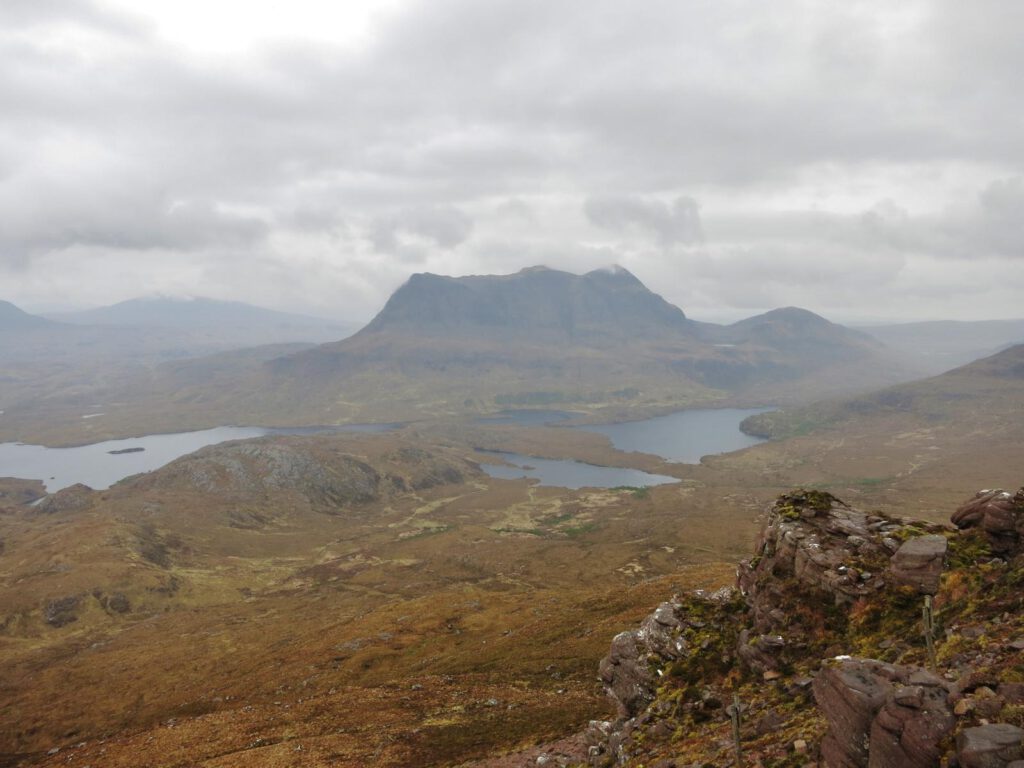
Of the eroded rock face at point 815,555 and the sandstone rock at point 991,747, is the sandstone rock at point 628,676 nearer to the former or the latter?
Result: the eroded rock face at point 815,555

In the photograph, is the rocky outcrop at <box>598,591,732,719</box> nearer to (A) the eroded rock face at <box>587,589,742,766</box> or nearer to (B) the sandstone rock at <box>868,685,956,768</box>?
(A) the eroded rock face at <box>587,589,742,766</box>

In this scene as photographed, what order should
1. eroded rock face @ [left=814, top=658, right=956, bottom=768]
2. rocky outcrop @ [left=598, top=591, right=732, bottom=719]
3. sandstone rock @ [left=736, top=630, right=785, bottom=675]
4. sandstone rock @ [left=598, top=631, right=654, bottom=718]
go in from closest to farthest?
eroded rock face @ [left=814, top=658, right=956, bottom=768] < sandstone rock @ [left=736, top=630, right=785, bottom=675] < sandstone rock @ [left=598, top=631, right=654, bottom=718] < rocky outcrop @ [left=598, top=591, right=732, bottom=719]

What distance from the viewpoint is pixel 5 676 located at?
8406 cm

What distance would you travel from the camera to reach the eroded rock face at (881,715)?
12.6 metres

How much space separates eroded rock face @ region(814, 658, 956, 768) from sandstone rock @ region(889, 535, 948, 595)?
9.91 metres

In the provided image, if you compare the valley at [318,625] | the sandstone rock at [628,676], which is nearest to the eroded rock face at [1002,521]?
the valley at [318,625]

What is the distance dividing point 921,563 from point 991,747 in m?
13.6

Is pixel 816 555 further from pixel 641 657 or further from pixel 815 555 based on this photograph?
pixel 641 657

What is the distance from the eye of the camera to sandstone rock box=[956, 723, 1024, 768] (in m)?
11.2

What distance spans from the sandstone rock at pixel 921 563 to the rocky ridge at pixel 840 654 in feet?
0.17

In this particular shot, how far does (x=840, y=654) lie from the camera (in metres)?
22.1

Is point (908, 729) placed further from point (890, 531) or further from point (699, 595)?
point (699, 595)

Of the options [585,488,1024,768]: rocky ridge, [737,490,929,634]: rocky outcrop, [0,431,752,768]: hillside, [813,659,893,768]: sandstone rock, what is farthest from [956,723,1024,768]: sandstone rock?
[0,431,752,768]: hillside

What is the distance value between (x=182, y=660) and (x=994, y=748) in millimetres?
99998
